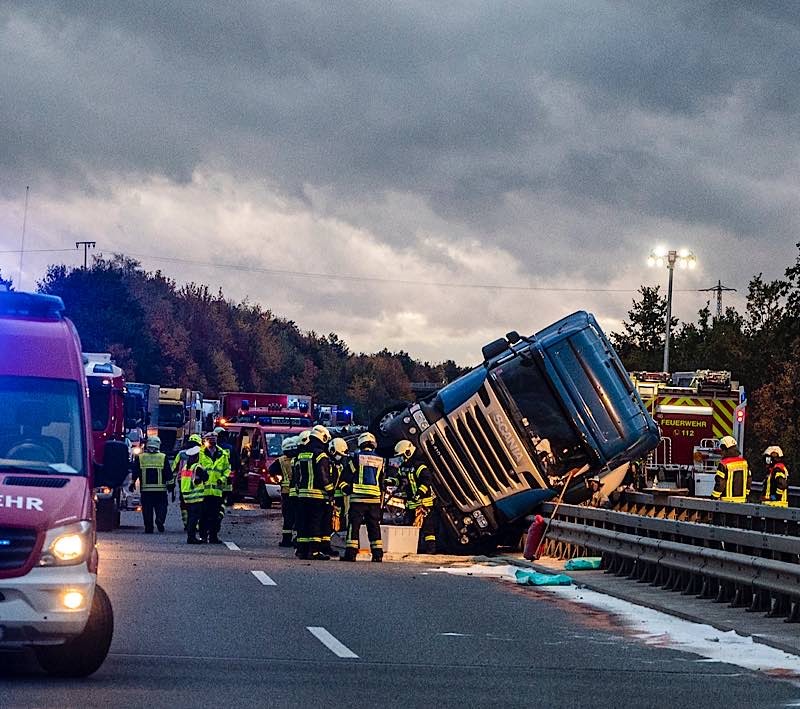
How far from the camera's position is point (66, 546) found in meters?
9.43

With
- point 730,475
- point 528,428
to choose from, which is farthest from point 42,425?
point 730,475

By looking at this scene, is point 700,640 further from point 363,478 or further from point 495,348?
point 495,348

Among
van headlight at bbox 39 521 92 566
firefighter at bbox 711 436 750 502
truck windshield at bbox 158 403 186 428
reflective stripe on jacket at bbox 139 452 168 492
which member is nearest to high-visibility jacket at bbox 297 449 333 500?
firefighter at bbox 711 436 750 502

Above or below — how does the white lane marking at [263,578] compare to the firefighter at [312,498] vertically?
below

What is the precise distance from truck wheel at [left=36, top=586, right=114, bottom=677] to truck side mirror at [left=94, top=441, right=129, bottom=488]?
0.72 meters

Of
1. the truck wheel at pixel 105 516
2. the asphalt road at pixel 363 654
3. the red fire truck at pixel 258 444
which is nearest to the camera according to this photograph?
the asphalt road at pixel 363 654

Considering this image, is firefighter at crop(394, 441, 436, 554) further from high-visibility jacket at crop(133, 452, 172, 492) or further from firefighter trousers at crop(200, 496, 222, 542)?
high-visibility jacket at crop(133, 452, 172, 492)

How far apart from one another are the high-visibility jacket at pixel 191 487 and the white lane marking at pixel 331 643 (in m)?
11.6

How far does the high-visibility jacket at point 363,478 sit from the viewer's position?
21.8m

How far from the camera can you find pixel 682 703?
32.6 ft

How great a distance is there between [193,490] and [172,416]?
40.0 metres

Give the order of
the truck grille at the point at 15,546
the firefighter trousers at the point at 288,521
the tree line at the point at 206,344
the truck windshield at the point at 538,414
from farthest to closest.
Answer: the tree line at the point at 206,344
the firefighter trousers at the point at 288,521
the truck windshield at the point at 538,414
the truck grille at the point at 15,546

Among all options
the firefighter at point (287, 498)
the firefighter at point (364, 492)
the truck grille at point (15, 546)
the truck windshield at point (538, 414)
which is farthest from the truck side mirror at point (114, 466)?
the firefighter at point (287, 498)

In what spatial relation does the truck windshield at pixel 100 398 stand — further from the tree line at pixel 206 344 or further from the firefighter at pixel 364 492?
the tree line at pixel 206 344
